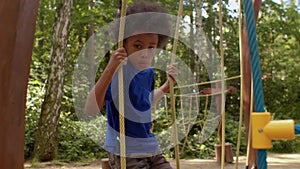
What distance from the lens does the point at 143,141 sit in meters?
1.42

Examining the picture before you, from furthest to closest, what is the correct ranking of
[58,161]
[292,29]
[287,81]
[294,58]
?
[294,58] < [287,81] < [292,29] < [58,161]

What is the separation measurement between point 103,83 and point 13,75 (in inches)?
26.0

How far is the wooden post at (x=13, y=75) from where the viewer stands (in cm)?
58

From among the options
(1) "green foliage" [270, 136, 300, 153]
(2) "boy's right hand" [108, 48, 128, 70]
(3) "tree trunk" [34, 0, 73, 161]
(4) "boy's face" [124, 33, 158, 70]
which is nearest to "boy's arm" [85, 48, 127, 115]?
(2) "boy's right hand" [108, 48, 128, 70]

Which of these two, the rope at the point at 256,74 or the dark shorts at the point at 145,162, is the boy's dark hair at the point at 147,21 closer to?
the dark shorts at the point at 145,162

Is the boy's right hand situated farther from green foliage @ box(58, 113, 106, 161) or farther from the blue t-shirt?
green foliage @ box(58, 113, 106, 161)

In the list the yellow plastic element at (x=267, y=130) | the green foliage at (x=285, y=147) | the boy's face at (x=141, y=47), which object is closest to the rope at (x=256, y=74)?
the yellow plastic element at (x=267, y=130)

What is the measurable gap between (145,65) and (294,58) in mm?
Result: 9030

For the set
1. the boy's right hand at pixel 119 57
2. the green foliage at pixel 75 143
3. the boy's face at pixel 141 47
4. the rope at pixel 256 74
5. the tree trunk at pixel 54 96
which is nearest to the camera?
the rope at pixel 256 74

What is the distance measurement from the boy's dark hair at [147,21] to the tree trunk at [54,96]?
3108 millimetres

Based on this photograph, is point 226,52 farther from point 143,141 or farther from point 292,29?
point 143,141

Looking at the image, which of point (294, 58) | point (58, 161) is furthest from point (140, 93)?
point (294, 58)

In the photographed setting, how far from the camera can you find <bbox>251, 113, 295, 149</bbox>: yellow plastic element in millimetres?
621

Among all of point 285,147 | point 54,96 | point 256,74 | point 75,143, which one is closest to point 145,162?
point 256,74
